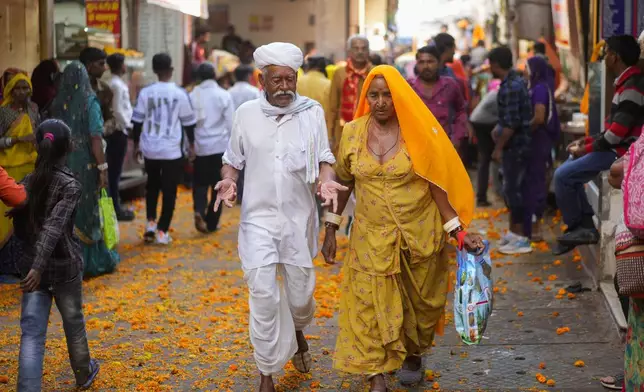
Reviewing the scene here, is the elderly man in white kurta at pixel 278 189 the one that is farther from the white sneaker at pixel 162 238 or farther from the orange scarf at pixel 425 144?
the white sneaker at pixel 162 238

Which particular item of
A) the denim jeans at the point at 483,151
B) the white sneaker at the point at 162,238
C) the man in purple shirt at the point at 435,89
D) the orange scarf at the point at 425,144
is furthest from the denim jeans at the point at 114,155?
the orange scarf at the point at 425,144

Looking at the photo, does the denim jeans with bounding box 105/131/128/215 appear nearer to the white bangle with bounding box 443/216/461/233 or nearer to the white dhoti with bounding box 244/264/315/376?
the white dhoti with bounding box 244/264/315/376

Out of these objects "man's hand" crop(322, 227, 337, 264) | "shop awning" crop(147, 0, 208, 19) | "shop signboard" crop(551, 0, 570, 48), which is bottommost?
"man's hand" crop(322, 227, 337, 264)

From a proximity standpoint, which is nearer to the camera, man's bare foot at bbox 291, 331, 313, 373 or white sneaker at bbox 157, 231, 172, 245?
man's bare foot at bbox 291, 331, 313, 373

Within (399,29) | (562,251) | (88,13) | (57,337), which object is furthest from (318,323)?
(399,29)

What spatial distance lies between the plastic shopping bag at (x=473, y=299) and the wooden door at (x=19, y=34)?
23.8 ft

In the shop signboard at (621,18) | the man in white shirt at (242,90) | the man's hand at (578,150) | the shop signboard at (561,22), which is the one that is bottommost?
the man's hand at (578,150)

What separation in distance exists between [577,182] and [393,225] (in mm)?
3394

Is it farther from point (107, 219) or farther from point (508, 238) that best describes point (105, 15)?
point (508, 238)

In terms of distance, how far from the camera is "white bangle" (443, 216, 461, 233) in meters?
6.60

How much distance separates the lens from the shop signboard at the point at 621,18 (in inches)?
348

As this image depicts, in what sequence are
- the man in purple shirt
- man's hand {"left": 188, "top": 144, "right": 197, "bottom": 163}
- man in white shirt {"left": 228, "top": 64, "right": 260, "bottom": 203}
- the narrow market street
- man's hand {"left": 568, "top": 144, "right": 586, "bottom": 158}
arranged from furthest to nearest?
1. man in white shirt {"left": 228, "top": 64, "right": 260, "bottom": 203}
2. man's hand {"left": 188, "top": 144, "right": 197, "bottom": 163}
3. the man in purple shirt
4. man's hand {"left": 568, "top": 144, "right": 586, "bottom": 158}
5. the narrow market street

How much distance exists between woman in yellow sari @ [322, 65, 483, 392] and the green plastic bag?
14.2 ft

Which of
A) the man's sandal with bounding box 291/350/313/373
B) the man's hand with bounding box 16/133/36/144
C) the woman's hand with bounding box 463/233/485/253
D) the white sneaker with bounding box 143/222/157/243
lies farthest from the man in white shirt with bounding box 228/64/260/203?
the woman's hand with bounding box 463/233/485/253
